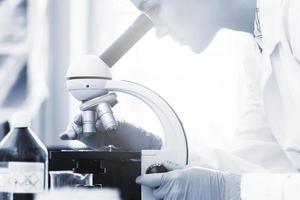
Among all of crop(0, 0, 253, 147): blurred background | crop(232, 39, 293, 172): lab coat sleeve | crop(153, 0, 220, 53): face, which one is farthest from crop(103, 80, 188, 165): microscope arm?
crop(0, 0, 253, 147): blurred background

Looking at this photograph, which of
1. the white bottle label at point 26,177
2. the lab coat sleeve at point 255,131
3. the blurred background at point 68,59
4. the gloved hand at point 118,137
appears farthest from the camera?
the blurred background at point 68,59

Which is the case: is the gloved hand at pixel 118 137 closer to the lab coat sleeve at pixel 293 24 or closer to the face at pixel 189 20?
the face at pixel 189 20

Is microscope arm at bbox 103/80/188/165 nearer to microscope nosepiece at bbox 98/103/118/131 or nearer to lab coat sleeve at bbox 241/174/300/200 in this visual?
microscope nosepiece at bbox 98/103/118/131

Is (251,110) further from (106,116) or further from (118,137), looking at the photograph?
(106,116)

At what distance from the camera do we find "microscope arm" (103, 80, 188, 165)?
1074 millimetres

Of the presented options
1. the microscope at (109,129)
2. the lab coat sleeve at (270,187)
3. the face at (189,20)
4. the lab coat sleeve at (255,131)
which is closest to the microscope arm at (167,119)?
the microscope at (109,129)

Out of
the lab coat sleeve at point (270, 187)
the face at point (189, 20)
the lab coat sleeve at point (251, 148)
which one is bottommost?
the lab coat sleeve at point (270, 187)

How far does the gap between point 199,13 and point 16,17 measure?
104 cm

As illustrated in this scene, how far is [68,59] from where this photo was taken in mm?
2070

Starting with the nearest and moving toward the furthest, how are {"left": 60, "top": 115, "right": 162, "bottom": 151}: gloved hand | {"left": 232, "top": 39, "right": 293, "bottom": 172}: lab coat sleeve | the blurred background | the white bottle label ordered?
the white bottle label
{"left": 60, "top": 115, "right": 162, "bottom": 151}: gloved hand
{"left": 232, "top": 39, "right": 293, "bottom": 172}: lab coat sleeve
the blurred background

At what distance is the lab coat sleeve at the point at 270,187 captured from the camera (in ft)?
3.32

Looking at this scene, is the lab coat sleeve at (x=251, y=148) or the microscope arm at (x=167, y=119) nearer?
the microscope arm at (x=167, y=119)

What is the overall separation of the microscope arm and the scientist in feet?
0.11

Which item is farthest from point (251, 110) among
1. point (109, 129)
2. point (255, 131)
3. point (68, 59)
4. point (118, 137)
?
point (68, 59)
